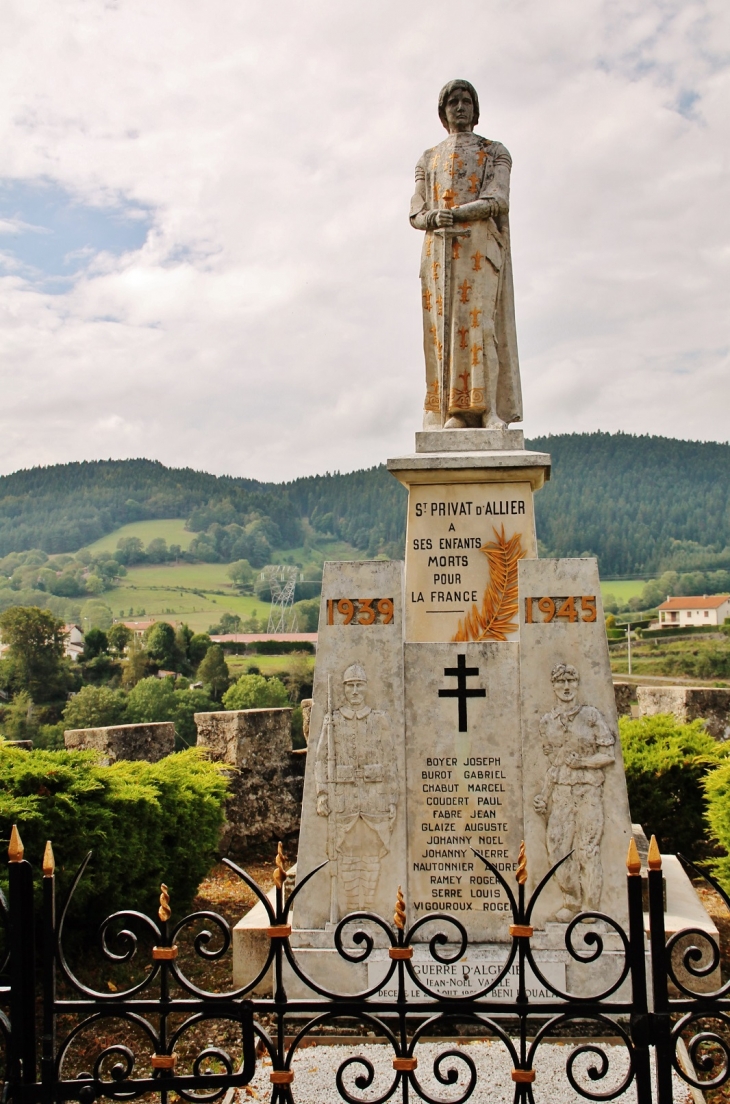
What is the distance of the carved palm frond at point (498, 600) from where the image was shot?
6.67 m

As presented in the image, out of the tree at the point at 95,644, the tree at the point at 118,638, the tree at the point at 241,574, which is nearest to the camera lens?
the tree at the point at 95,644

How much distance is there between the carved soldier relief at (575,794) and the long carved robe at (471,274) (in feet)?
8.31

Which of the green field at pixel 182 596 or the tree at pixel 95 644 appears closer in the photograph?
the tree at pixel 95 644

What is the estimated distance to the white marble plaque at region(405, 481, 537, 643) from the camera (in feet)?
22.0

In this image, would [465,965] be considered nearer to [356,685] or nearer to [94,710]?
[356,685]

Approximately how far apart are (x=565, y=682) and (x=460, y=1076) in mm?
2119

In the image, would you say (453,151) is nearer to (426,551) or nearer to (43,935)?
(426,551)

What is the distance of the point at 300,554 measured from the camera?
10756cm

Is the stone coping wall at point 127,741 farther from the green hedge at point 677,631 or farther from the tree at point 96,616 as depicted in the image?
the tree at point 96,616

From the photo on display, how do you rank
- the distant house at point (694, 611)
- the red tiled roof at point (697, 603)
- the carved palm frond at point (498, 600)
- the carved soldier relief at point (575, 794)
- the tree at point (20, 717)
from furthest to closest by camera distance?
the red tiled roof at point (697, 603) < the distant house at point (694, 611) < the tree at point (20, 717) < the carved palm frond at point (498, 600) < the carved soldier relief at point (575, 794)

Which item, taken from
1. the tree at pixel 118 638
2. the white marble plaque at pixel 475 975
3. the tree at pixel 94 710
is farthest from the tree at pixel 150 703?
the white marble plaque at pixel 475 975

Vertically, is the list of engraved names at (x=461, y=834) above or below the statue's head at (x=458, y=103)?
below

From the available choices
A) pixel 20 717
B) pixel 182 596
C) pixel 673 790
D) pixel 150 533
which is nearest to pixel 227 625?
pixel 182 596

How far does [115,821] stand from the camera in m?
6.86
